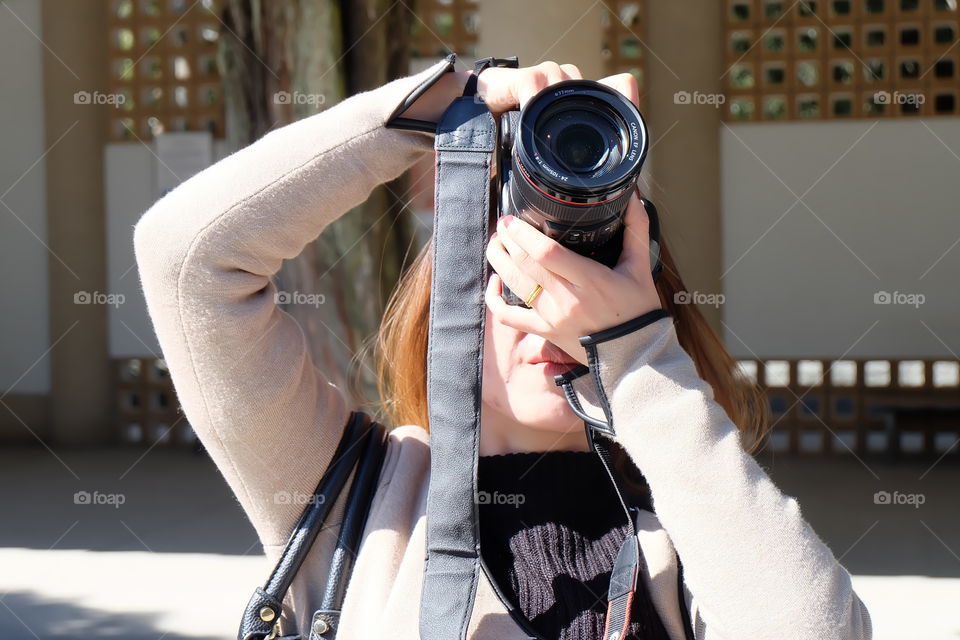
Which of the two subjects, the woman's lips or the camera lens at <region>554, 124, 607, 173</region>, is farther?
the woman's lips

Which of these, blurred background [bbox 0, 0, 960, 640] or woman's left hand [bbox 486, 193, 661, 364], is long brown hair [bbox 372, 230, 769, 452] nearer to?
woman's left hand [bbox 486, 193, 661, 364]

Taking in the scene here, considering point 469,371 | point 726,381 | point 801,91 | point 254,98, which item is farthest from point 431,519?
point 801,91

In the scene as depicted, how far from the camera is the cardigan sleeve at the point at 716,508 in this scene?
838 mm

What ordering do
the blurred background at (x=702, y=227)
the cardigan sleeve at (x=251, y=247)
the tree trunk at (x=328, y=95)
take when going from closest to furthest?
1. the cardigan sleeve at (x=251, y=247)
2. the tree trunk at (x=328, y=95)
3. the blurred background at (x=702, y=227)

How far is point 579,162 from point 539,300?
0.13 meters

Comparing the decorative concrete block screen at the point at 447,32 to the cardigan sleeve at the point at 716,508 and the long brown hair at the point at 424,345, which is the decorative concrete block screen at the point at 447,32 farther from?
the cardigan sleeve at the point at 716,508

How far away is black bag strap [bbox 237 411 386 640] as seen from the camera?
39.6 inches

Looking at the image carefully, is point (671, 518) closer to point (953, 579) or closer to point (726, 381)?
point (726, 381)

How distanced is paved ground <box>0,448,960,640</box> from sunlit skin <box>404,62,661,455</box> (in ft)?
6.41

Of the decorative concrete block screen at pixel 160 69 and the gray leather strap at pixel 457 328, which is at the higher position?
the decorative concrete block screen at pixel 160 69

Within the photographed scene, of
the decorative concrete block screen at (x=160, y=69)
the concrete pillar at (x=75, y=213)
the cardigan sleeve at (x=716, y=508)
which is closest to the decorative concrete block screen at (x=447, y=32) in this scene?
the decorative concrete block screen at (x=160, y=69)

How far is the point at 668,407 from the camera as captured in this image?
0.85 metres

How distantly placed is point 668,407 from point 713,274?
4236mm

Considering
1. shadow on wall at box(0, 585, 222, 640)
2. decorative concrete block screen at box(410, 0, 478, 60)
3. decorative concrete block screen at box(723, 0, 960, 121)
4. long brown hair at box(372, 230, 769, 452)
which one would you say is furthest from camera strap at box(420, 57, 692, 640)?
decorative concrete block screen at box(410, 0, 478, 60)
